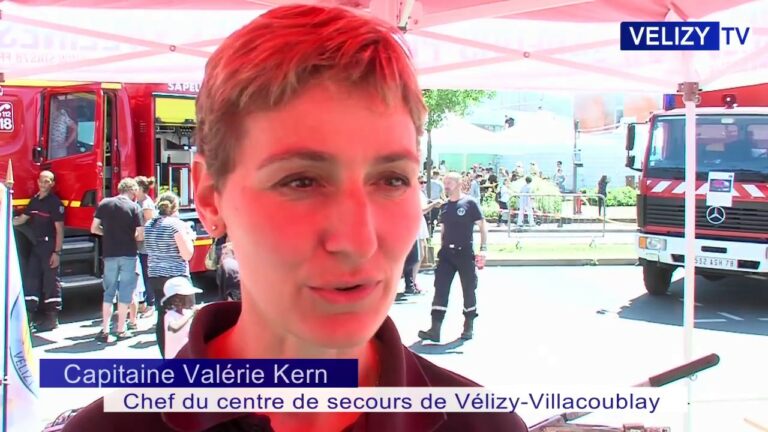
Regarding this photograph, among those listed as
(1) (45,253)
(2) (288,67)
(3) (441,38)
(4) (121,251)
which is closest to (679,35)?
(3) (441,38)

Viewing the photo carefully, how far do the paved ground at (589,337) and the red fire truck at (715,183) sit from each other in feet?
2.41

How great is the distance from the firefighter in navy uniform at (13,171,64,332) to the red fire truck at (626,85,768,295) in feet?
21.1

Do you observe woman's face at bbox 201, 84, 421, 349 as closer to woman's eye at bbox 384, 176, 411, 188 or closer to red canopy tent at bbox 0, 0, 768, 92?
woman's eye at bbox 384, 176, 411, 188

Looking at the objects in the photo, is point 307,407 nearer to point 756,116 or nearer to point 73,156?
point 73,156

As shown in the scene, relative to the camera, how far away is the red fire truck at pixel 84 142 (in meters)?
6.59

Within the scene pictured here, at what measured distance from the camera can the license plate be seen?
732cm

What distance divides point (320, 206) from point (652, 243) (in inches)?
315

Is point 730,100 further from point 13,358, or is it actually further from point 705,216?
point 13,358

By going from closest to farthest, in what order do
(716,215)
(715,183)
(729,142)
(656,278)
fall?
(729,142)
(715,183)
(716,215)
(656,278)

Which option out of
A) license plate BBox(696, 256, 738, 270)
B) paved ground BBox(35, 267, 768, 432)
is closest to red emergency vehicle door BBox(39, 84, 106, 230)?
paved ground BBox(35, 267, 768, 432)

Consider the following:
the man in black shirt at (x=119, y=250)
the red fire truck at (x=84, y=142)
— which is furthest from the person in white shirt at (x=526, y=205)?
the man in black shirt at (x=119, y=250)

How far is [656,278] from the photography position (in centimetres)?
831
